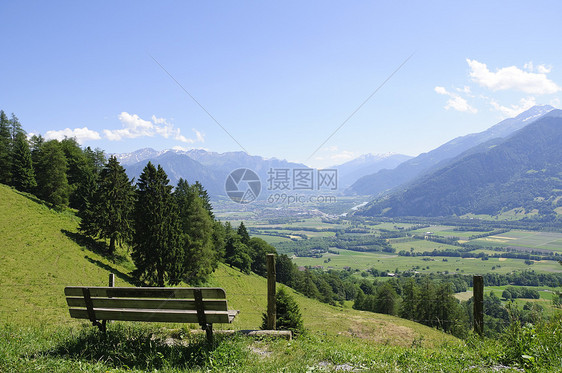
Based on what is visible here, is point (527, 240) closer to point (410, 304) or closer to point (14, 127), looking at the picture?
point (410, 304)

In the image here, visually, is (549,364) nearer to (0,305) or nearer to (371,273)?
(0,305)

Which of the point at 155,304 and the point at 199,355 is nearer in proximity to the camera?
the point at 199,355

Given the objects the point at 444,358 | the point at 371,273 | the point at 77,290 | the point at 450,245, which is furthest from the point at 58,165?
the point at 450,245

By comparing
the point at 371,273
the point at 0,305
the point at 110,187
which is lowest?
the point at 371,273

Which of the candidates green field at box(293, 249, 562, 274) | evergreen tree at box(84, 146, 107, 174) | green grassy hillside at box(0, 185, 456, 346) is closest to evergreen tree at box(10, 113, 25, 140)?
evergreen tree at box(84, 146, 107, 174)

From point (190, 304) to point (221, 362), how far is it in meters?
1.04

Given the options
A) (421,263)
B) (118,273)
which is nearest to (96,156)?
(118,273)

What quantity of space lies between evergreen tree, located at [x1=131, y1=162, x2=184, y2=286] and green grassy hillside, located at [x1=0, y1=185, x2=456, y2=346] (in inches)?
102

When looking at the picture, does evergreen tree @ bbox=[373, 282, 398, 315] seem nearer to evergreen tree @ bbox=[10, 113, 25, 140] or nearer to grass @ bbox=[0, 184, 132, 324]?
grass @ bbox=[0, 184, 132, 324]

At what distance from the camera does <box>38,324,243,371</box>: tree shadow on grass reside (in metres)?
4.81

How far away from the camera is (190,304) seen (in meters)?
5.19

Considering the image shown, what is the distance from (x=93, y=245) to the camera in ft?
112

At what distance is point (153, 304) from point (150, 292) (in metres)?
0.23

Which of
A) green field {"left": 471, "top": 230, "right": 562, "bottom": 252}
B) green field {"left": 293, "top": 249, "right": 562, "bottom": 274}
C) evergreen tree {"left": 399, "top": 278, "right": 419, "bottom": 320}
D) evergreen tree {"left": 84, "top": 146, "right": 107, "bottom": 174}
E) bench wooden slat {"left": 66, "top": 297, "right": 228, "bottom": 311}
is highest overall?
evergreen tree {"left": 84, "top": 146, "right": 107, "bottom": 174}
